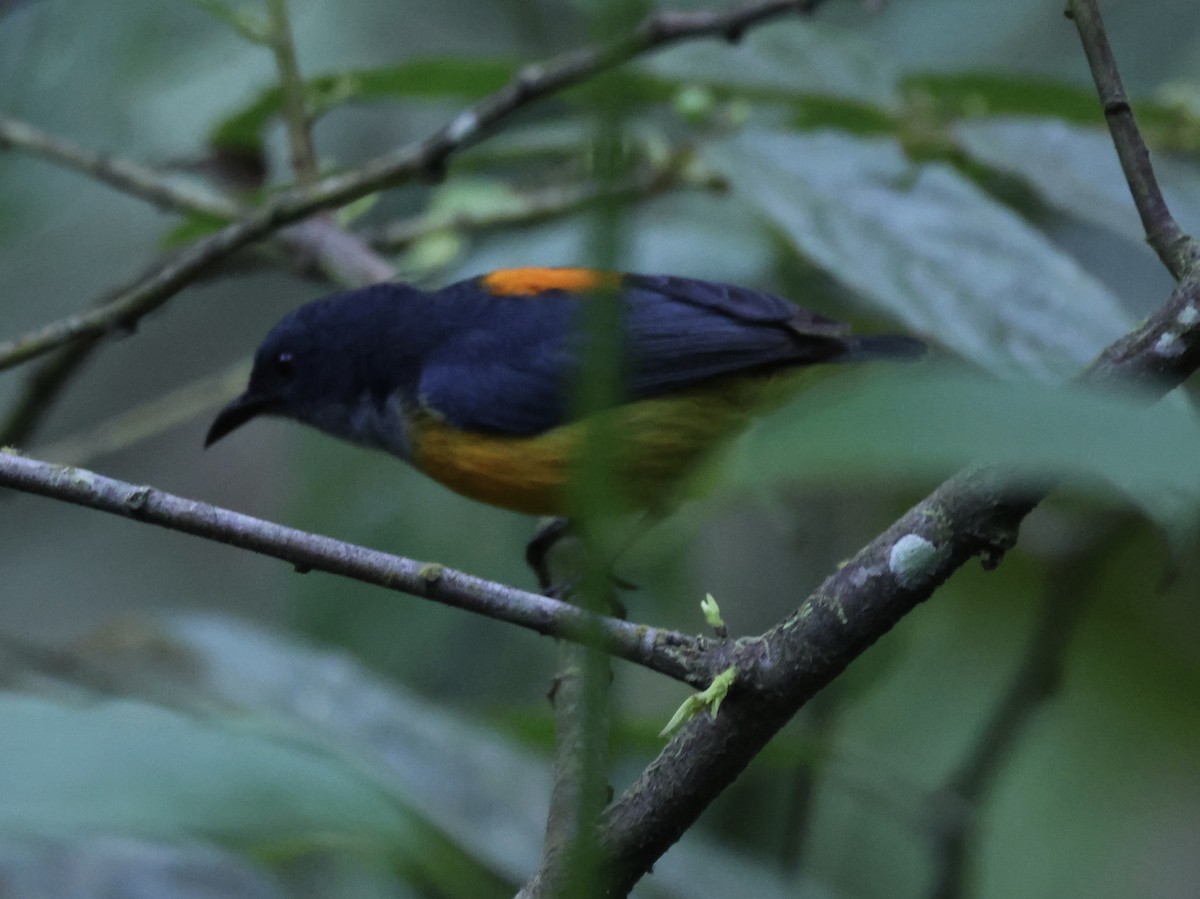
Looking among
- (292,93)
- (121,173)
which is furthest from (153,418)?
(292,93)

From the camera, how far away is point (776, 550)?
5.13 meters

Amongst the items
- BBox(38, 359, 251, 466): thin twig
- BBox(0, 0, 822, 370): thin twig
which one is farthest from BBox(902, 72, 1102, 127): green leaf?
BBox(38, 359, 251, 466): thin twig

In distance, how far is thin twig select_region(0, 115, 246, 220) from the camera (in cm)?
333

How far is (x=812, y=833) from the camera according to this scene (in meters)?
4.07

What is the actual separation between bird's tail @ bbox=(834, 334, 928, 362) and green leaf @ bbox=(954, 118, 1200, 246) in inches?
19.6

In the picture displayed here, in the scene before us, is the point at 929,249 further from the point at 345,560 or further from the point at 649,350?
the point at 345,560

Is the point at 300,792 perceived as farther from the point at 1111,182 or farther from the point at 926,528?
the point at 1111,182

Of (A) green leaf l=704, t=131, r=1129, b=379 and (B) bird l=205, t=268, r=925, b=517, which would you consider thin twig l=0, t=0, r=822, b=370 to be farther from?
(B) bird l=205, t=268, r=925, b=517

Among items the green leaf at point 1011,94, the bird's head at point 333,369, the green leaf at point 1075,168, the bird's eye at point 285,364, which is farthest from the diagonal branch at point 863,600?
the bird's eye at point 285,364

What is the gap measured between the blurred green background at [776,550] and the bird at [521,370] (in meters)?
0.17

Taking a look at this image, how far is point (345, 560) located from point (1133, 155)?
1.07 meters

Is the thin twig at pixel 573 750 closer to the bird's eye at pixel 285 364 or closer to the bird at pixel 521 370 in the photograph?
the bird at pixel 521 370

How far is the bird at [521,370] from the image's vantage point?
3277mm

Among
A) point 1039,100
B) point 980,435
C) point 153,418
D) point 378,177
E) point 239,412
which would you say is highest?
point 1039,100
